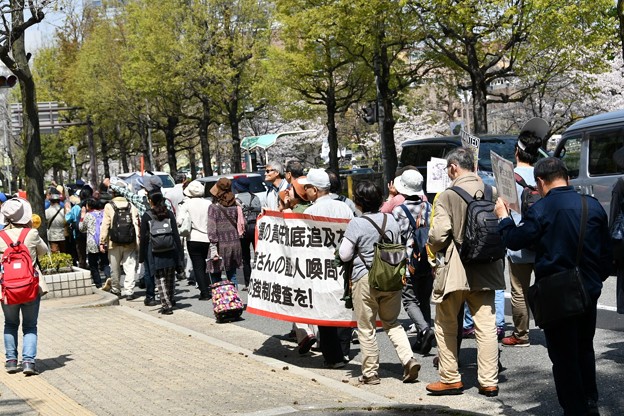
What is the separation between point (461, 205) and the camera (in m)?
7.00

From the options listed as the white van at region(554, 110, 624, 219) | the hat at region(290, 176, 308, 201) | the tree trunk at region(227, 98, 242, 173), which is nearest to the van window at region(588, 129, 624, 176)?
the white van at region(554, 110, 624, 219)

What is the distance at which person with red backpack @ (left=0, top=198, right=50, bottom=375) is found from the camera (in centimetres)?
876

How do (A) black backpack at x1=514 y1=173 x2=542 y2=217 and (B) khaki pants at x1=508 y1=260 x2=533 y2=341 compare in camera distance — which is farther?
(B) khaki pants at x1=508 y1=260 x2=533 y2=341

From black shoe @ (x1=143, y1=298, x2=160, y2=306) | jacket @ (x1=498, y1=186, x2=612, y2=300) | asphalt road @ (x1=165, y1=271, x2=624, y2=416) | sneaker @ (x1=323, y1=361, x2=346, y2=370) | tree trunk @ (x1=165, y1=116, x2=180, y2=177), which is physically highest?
tree trunk @ (x1=165, y1=116, x2=180, y2=177)

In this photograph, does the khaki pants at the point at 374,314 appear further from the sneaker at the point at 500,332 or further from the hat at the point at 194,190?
the hat at the point at 194,190

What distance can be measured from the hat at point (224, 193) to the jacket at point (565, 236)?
7.18m

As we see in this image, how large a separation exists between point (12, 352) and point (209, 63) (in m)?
38.7

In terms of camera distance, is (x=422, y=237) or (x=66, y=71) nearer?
(x=422, y=237)

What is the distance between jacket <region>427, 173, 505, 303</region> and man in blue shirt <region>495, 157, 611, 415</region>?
1.06m

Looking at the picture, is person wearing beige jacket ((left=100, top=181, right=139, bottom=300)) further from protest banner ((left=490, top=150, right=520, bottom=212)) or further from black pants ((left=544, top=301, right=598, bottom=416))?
black pants ((left=544, top=301, right=598, bottom=416))

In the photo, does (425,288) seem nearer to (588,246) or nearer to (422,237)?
(422,237)

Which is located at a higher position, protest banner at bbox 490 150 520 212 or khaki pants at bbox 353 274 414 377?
protest banner at bbox 490 150 520 212

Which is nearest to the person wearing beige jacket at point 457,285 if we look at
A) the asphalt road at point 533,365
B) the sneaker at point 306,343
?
the asphalt road at point 533,365

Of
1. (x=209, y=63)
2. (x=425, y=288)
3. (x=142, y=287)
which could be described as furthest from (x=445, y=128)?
(x=425, y=288)
